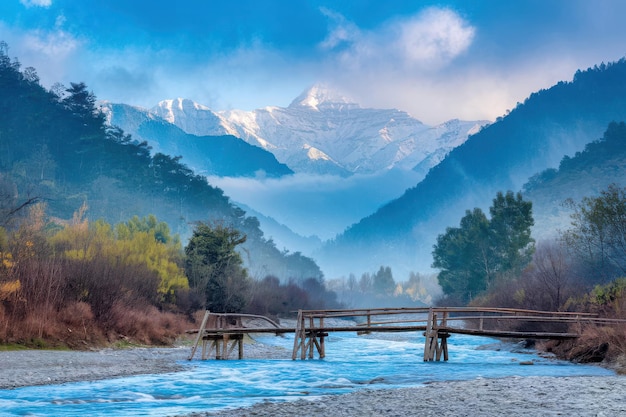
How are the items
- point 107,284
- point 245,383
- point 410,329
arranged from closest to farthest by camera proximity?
point 245,383, point 410,329, point 107,284

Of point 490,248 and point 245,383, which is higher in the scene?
point 490,248

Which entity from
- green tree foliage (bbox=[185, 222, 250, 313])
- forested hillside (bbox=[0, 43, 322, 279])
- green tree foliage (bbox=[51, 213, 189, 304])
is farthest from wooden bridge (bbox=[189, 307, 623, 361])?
forested hillside (bbox=[0, 43, 322, 279])

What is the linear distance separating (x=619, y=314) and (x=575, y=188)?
504 ft

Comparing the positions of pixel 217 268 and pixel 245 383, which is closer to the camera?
pixel 245 383

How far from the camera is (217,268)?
65625mm

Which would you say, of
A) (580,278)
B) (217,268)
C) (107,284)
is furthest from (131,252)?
(580,278)

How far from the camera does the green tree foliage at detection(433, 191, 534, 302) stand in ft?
338

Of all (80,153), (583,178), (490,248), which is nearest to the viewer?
(490,248)

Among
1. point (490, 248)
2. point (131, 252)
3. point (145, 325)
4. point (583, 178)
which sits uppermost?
point (583, 178)

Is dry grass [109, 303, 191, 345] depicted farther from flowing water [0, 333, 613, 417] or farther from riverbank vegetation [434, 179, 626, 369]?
riverbank vegetation [434, 179, 626, 369]

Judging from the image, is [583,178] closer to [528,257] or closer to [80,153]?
[528,257]

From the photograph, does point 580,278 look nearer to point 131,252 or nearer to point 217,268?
point 217,268

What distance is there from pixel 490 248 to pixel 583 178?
3348 inches

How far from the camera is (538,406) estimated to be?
17.6 m
